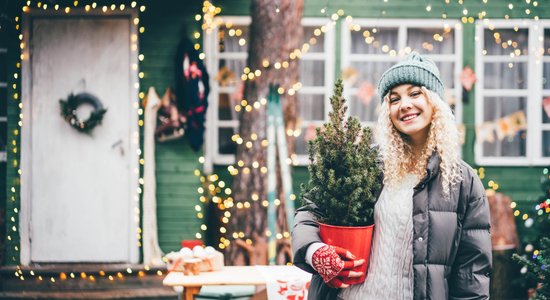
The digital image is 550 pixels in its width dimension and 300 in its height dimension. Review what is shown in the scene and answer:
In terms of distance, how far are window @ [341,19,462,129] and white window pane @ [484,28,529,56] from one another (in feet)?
1.34

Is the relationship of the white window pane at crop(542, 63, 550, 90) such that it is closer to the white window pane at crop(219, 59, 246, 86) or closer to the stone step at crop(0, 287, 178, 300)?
the white window pane at crop(219, 59, 246, 86)

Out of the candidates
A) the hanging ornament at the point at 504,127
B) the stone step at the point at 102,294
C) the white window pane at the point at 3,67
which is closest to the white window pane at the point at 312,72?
the hanging ornament at the point at 504,127

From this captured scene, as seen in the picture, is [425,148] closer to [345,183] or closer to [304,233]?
[345,183]

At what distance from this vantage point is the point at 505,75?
7.05 m

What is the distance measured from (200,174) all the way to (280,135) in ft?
4.16

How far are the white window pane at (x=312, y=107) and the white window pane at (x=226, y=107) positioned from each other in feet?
2.59

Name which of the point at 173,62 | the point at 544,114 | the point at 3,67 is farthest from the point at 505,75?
the point at 3,67

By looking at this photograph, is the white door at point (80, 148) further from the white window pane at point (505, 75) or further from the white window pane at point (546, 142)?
the white window pane at point (546, 142)

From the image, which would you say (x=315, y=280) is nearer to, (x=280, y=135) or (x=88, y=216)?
(x=280, y=135)

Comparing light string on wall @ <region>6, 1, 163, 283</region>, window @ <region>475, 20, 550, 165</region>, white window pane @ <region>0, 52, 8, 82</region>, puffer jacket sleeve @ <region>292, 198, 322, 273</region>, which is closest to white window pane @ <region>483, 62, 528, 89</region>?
window @ <region>475, 20, 550, 165</region>

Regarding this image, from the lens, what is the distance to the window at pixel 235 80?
676 cm

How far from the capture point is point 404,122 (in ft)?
7.67

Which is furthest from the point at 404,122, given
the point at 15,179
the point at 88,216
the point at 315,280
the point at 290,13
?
the point at 15,179

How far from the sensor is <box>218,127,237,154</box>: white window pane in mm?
6883
